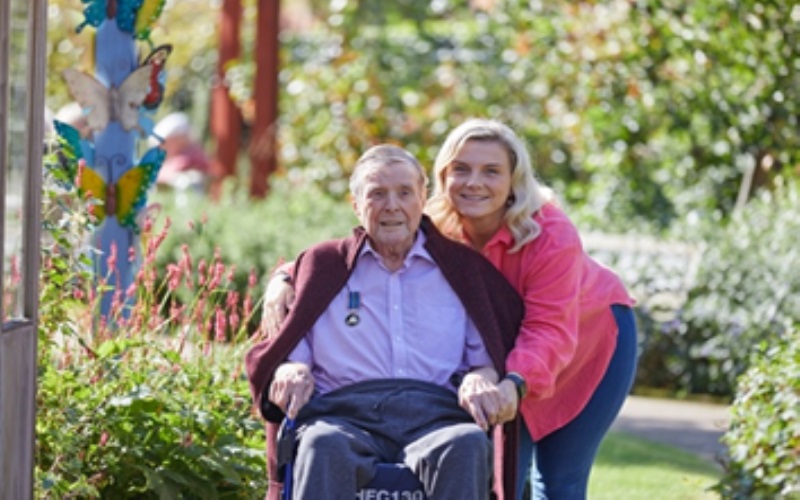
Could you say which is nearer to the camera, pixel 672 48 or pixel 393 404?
pixel 393 404

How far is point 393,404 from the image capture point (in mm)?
4012

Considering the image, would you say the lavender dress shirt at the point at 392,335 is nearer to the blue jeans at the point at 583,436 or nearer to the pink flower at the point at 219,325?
the blue jeans at the point at 583,436

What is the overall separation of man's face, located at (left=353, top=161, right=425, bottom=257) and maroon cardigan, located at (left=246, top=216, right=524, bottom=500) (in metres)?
0.06

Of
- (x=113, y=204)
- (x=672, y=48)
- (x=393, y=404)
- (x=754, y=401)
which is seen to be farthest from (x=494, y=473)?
(x=672, y=48)

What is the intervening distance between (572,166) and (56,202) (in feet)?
34.4

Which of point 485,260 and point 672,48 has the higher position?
point 672,48

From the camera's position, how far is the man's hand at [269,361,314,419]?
3.96 m

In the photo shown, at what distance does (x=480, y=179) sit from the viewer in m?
4.28

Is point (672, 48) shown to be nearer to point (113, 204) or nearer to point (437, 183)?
point (113, 204)

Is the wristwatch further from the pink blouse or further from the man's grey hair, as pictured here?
the man's grey hair

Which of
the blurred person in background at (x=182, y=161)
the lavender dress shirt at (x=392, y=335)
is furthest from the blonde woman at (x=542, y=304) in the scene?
the blurred person in background at (x=182, y=161)

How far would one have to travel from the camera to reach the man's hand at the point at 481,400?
12.9 feet

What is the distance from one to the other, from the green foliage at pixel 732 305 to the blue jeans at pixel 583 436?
443cm

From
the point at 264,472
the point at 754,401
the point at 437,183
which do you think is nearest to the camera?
the point at 437,183
